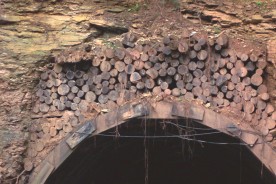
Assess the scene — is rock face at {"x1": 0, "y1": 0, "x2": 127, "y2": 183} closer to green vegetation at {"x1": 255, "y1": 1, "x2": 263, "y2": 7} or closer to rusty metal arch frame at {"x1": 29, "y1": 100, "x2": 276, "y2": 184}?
rusty metal arch frame at {"x1": 29, "y1": 100, "x2": 276, "y2": 184}

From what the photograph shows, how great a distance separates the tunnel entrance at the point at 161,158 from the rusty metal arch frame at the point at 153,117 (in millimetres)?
136

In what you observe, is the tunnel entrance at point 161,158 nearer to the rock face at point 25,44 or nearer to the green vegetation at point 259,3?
the rock face at point 25,44

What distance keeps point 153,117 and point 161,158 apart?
10.2 ft

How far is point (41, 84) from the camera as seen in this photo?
7.74 m

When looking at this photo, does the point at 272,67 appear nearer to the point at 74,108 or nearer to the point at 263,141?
the point at 263,141

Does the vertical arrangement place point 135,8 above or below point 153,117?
above

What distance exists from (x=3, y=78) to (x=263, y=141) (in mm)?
3363

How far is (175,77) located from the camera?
719cm

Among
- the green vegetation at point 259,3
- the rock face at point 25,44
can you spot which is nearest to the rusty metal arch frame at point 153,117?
the rock face at point 25,44

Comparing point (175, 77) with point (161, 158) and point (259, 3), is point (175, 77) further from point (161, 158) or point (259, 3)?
point (161, 158)

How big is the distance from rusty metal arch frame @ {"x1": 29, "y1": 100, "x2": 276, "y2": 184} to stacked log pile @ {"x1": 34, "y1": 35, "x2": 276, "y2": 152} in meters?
0.18

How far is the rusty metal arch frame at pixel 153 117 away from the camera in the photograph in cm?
666

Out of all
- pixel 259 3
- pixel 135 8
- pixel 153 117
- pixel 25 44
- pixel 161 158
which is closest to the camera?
pixel 153 117

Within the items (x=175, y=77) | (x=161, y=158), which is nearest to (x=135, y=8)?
(x=175, y=77)
